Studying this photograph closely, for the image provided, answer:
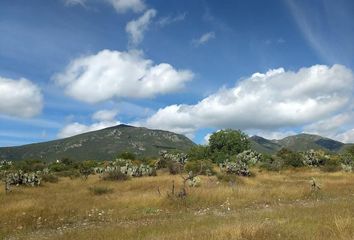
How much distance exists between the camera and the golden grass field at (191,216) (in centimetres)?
1291

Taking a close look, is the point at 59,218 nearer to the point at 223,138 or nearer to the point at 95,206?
the point at 95,206

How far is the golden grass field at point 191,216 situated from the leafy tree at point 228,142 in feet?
218

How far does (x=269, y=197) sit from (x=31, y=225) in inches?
542

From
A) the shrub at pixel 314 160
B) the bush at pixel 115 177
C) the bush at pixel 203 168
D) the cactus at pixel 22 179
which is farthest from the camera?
the shrub at pixel 314 160

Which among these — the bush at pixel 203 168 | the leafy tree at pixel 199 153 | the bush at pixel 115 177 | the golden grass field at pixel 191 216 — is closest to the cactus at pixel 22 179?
the bush at pixel 115 177

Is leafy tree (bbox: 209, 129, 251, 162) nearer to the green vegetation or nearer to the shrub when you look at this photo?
the shrub

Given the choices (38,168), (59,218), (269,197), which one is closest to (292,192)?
(269,197)

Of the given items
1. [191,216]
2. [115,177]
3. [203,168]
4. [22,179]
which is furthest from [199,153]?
[191,216]

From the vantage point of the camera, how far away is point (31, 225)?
61.4 ft

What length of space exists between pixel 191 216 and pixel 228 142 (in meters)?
81.9

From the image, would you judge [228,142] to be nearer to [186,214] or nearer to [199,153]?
[199,153]

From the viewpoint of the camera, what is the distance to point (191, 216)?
19.7 metres

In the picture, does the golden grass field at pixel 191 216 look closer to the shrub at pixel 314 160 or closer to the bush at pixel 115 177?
the bush at pixel 115 177

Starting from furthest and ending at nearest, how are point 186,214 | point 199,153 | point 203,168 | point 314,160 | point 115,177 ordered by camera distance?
point 199,153
point 314,160
point 203,168
point 115,177
point 186,214
